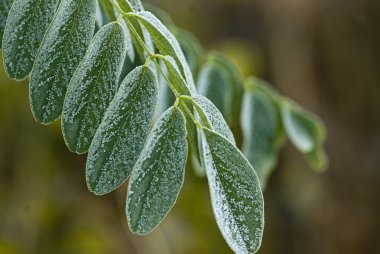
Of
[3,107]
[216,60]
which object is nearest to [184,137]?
[216,60]

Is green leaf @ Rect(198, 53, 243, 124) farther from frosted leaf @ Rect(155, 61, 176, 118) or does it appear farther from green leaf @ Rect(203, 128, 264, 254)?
green leaf @ Rect(203, 128, 264, 254)

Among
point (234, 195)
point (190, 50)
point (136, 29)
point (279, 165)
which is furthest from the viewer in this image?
point (279, 165)

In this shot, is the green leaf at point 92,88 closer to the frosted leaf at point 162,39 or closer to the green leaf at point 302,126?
the frosted leaf at point 162,39

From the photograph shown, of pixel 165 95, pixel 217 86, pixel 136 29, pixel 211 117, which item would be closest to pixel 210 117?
pixel 211 117

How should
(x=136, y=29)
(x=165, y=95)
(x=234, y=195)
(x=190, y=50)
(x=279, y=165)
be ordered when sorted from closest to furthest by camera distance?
(x=234, y=195)
(x=136, y=29)
(x=165, y=95)
(x=190, y=50)
(x=279, y=165)

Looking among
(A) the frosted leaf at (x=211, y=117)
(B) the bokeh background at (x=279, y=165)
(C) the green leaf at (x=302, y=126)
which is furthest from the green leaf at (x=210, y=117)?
(B) the bokeh background at (x=279, y=165)

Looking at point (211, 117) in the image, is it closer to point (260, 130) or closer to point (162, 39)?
point (162, 39)

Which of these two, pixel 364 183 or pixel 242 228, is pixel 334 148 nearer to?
pixel 364 183
